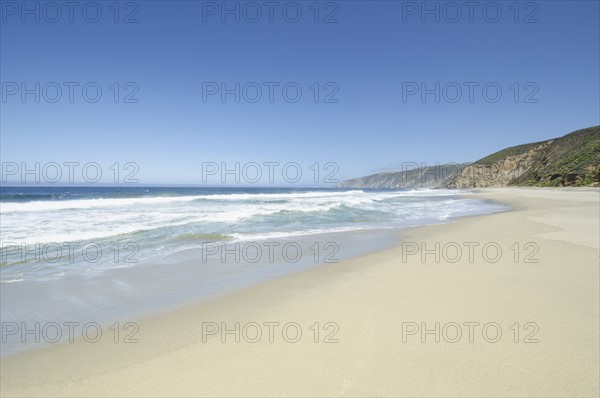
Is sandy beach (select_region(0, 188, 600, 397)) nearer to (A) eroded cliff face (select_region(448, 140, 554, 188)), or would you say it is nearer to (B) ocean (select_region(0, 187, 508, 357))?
(B) ocean (select_region(0, 187, 508, 357))

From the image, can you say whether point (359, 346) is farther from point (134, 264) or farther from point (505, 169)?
point (505, 169)

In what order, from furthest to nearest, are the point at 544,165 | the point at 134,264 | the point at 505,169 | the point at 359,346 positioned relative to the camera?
1. the point at 505,169
2. the point at 544,165
3. the point at 134,264
4. the point at 359,346

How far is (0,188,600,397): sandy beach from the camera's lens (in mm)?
2453

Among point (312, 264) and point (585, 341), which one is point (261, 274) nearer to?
point (312, 264)

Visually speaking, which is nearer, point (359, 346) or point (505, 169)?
point (359, 346)

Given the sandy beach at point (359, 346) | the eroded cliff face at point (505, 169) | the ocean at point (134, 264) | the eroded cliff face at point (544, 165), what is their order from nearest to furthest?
the sandy beach at point (359, 346)
the ocean at point (134, 264)
the eroded cliff face at point (544, 165)
the eroded cliff face at point (505, 169)

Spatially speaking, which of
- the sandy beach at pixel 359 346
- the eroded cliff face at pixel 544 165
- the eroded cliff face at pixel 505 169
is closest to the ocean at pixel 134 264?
the sandy beach at pixel 359 346

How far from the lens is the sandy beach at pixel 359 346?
8.05 feet

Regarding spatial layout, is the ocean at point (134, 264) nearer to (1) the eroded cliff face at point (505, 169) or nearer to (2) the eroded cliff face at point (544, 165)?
(2) the eroded cliff face at point (544, 165)

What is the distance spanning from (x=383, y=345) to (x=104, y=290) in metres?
4.46

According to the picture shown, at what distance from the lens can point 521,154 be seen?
89.3 meters

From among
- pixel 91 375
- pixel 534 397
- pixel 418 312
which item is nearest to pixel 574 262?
pixel 418 312

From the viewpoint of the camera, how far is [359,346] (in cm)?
297

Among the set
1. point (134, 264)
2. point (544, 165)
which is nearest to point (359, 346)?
point (134, 264)
